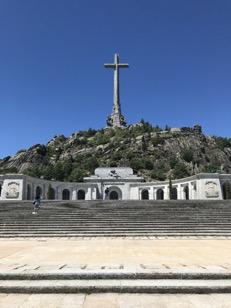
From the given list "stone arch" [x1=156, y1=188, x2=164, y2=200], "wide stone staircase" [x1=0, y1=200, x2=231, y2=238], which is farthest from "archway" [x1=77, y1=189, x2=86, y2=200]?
"wide stone staircase" [x1=0, y1=200, x2=231, y2=238]

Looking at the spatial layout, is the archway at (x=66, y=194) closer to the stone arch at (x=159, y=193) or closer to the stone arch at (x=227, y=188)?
the stone arch at (x=159, y=193)

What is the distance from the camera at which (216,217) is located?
23359 mm

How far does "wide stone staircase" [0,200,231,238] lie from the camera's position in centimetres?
2003

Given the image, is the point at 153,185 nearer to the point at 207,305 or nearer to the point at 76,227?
the point at 76,227

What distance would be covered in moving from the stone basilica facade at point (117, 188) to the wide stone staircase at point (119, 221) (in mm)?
11616

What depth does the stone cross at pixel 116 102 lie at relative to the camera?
85.0m

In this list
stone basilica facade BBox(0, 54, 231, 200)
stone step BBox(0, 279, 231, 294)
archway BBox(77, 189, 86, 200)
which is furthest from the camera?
archway BBox(77, 189, 86, 200)

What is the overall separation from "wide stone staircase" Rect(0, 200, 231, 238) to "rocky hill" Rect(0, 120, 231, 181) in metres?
46.9

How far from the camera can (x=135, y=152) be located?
84812 millimetres

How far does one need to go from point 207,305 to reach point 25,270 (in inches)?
153

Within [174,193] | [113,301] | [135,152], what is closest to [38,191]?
[174,193]

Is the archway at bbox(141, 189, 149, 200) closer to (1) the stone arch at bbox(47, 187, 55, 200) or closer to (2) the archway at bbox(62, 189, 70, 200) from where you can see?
(2) the archway at bbox(62, 189, 70, 200)

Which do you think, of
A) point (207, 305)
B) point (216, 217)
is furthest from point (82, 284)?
point (216, 217)

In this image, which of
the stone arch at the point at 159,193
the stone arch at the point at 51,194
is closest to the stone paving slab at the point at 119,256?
the stone arch at the point at 51,194
